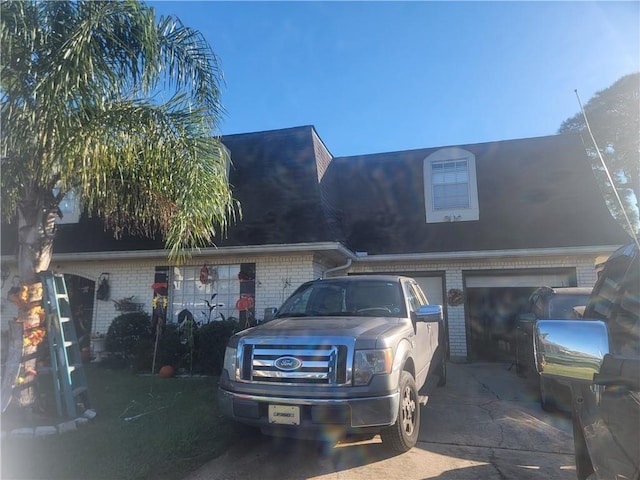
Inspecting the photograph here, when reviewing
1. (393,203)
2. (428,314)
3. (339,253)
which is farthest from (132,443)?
(393,203)

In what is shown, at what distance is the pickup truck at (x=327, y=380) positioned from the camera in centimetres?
390

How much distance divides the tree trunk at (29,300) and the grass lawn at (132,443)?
413 mm

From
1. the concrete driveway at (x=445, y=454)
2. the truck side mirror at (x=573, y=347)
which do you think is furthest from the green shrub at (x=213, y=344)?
the truck side mirror at (x=573, y=347)

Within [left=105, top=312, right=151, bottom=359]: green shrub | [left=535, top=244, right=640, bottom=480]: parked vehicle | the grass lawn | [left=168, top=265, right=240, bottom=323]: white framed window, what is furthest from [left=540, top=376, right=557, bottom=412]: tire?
[left=105, top=312, right=151, bottom=359]: green shrub

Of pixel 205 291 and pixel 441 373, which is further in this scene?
pixel 205 291

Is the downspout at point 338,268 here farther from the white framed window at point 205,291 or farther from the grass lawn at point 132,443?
the grass lawn at point 132,443

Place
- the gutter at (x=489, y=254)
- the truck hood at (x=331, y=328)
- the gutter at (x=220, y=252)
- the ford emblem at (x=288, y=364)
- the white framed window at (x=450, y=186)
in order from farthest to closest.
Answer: the white framed window at (x=450, y=186) → the gutter at (x=489, y=254) → the gutter at (x=220, y=252) → the truck hood at (x=331, y=328) → the ford emblem at (x=288, y=364)

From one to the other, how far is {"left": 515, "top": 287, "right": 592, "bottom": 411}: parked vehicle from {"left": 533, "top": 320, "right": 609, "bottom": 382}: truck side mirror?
451 cm

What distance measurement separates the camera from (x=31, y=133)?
209 inches

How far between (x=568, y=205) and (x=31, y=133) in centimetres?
1166

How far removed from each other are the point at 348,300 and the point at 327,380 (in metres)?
1.77

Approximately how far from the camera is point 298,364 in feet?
13.5

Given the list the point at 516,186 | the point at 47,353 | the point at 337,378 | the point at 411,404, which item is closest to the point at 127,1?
the point at 47,353

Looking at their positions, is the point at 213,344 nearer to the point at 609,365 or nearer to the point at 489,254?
the point at 489,254
